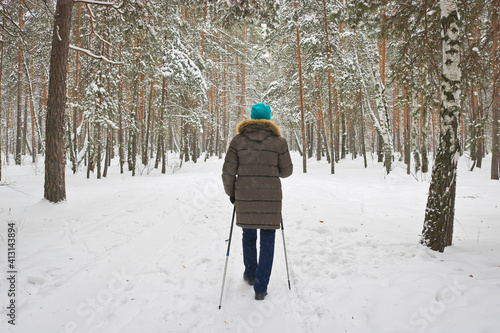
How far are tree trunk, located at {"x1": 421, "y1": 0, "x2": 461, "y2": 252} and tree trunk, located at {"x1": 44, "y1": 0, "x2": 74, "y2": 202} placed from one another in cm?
824

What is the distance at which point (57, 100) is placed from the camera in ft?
21.8

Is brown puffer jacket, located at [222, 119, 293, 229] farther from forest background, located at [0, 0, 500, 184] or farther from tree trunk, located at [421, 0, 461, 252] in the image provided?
forest background, located at [0, 0, 500, 184]

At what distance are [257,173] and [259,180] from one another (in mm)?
92

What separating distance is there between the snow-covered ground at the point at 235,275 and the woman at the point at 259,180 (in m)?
0.66

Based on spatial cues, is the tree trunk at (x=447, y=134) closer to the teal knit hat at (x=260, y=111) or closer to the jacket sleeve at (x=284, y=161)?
the jacket sleeve at (x=284, y=161)

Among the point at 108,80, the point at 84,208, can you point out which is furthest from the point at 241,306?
the point at 108,80

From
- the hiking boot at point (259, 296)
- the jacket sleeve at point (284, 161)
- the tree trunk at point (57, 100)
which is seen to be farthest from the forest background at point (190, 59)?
the hiking boot at point (259, 296)

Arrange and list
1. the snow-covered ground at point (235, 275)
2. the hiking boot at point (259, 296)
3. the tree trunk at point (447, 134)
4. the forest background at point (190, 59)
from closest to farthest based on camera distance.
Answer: the snow-covered ground at point (235, 275) → the hiking boot at point (259, 296) → the tree trunk at point (447, 134) → the forest background at point (190, 59)

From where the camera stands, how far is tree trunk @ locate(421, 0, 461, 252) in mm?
3814

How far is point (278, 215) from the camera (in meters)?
3.21

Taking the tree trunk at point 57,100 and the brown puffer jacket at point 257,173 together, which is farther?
the tree trunk at point 57,100

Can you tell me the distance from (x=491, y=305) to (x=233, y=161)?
3057 mm

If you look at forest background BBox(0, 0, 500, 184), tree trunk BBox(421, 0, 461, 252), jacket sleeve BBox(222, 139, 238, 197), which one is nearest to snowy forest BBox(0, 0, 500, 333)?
tree trunk BBox(421, 0, 461, 252)

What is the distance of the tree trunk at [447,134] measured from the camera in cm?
381
